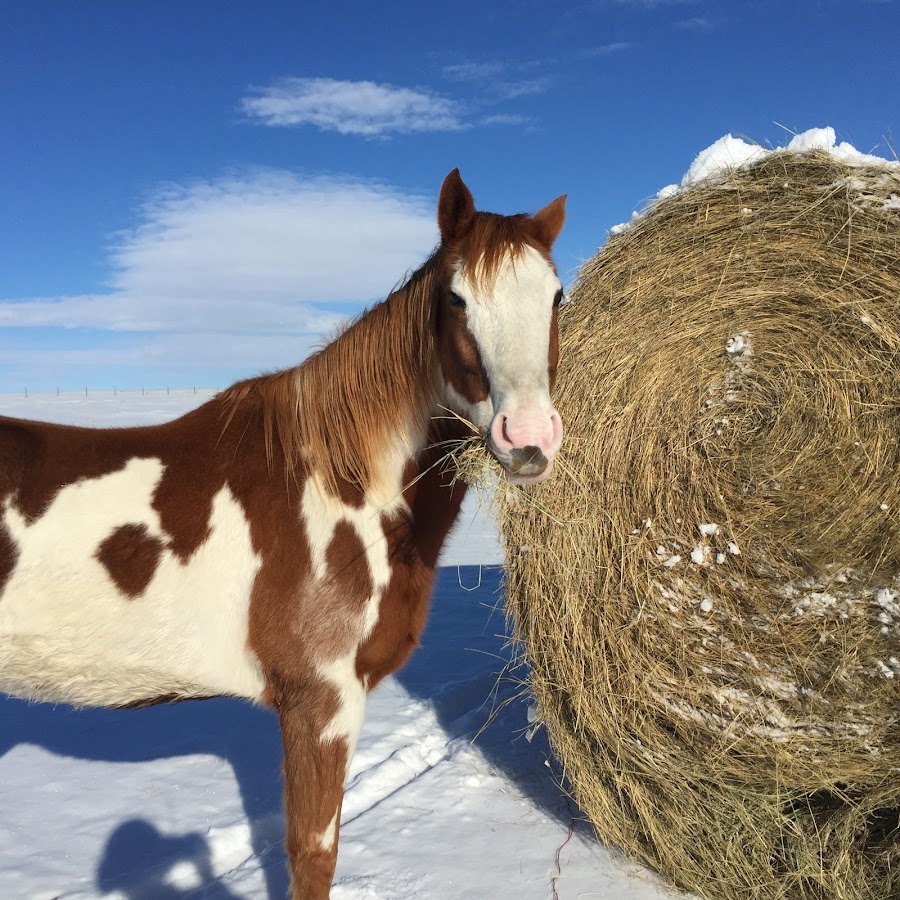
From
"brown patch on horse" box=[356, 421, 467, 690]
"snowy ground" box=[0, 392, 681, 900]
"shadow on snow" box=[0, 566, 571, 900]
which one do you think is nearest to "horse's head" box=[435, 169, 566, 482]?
"brown patch on horse" box=[356, 421, 467, 690]

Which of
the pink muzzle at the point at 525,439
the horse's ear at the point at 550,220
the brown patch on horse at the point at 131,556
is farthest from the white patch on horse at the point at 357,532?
the horse's ear at the point at 550,220

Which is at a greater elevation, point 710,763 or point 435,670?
point 710,763

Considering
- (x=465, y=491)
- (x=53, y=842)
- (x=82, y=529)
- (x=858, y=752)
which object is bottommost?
(x=53, y=842)

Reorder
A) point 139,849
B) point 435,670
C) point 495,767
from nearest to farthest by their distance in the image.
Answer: point 139,849 → point 495,767 → point 435,670

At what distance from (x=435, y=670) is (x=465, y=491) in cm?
233

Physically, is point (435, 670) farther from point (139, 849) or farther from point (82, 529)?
point (82, 529)

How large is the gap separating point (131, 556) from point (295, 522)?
1.48ft

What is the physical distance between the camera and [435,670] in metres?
4.24

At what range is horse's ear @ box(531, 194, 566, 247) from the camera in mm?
2064

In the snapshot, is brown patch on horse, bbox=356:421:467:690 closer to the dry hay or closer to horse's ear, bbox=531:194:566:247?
the dry hay

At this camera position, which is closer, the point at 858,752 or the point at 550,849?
the point at 858,752

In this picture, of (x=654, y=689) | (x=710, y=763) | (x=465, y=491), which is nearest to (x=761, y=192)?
(x=465, y=491)

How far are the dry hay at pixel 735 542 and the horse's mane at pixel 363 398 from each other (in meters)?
0.56

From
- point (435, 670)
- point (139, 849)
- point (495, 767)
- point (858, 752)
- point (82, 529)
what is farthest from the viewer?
point (435, 670)
